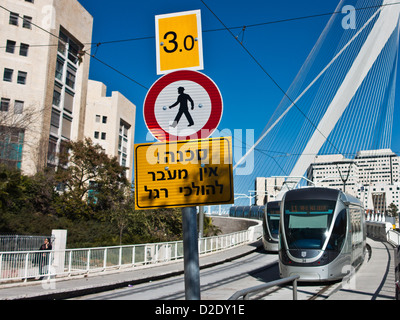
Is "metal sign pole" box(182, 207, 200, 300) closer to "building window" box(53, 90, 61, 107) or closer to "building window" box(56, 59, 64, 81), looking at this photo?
"building window" box(53, 90, 61, 107)

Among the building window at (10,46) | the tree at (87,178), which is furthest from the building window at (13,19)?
the tree at (87,178)

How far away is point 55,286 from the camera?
51.9ft

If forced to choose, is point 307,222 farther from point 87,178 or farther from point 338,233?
point 87,178

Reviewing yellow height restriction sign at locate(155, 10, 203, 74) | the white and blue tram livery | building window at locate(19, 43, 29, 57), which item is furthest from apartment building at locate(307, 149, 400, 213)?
yellow height restriction sign at locate(155, 10, 203, 74)

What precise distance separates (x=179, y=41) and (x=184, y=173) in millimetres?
1022

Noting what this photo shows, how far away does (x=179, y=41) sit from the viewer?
337 centimetres

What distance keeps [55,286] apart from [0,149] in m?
21.0

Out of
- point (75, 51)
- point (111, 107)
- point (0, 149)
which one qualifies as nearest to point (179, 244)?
point (0, 149)

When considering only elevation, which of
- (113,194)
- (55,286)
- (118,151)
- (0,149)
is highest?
(118,151)

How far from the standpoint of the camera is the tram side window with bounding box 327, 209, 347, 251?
16031mm

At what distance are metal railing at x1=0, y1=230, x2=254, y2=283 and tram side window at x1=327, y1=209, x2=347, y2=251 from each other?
993cm

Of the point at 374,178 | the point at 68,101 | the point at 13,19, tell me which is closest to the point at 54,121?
the point at 68,101

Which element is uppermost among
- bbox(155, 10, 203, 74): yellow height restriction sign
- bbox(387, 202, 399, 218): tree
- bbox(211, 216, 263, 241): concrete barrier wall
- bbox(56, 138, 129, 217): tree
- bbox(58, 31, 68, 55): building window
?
bbox(58, 31, 68, 55): building window
